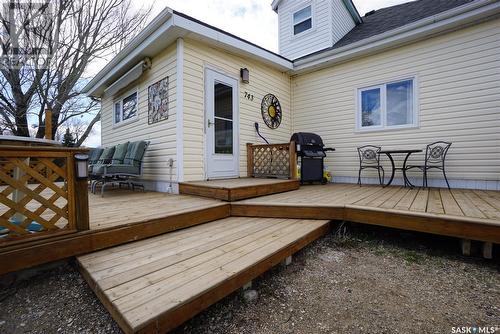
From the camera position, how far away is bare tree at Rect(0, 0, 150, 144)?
7.34m

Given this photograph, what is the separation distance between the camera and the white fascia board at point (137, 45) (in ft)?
11.6

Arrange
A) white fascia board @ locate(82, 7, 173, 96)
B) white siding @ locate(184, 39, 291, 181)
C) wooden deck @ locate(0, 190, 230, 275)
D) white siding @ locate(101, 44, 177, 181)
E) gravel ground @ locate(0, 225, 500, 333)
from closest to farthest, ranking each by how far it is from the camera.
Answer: gravel ground @ locate(0, 225, 500, 333), wooden deck @ locate(0, 190, 230, 275), white fascia board @ locate(82, 7, 173, 96), white siding @ locate(184, 39, 291, 181), white siding @ locate(101, 44, 177, 181)

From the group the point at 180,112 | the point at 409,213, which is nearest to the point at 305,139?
the point at 180,112

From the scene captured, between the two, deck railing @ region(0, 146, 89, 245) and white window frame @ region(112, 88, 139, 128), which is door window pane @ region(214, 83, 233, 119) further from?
deck railing @ region(0, 146, 89, 245)

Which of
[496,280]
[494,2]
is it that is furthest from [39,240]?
[494,2]

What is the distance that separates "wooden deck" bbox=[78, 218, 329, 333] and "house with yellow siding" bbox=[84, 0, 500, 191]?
210cm

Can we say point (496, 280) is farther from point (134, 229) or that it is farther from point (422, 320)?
point (134, 229)

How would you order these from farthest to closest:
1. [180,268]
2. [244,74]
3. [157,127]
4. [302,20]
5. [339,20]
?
[302,20] → [339,20] → [244,74] → [157,127] → [180,268]

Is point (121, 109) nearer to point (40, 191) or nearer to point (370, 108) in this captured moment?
point (40, 191)

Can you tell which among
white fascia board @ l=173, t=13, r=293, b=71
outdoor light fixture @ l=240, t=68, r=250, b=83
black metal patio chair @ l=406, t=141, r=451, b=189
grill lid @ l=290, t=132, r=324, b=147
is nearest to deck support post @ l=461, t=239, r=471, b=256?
black metal patio chair @ l=406, t=141, r=451, b=189

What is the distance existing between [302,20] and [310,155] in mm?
4756

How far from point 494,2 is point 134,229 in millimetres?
6120

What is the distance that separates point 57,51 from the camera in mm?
7883

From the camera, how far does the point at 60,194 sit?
5.45 feet
